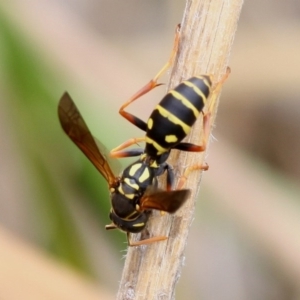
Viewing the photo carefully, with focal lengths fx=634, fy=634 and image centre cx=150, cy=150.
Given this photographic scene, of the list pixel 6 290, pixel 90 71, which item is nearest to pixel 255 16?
pixel 90 71

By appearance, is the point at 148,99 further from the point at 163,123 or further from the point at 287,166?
the point at 163,123

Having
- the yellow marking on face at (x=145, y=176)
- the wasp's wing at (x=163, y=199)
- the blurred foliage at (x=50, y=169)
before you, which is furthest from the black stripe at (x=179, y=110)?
the blurred foliage at (x=50, y=169)

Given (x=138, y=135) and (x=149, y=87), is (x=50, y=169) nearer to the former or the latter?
(x=138, y=135)

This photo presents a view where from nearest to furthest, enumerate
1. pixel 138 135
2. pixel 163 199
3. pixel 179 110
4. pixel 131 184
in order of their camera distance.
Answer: pixel 163 199 → pixel 179 110 → pixel 131 184 → pixel 138 135

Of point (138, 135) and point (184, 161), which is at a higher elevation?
point (184, 161)

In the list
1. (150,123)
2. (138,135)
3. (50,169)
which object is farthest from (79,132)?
(50,169)

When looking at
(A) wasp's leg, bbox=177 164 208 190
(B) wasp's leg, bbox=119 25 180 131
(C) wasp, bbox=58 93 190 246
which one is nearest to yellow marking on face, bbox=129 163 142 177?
(C) wasp, bbox=58 93 190 246

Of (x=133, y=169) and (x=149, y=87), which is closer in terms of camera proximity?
(x=149, y=87)

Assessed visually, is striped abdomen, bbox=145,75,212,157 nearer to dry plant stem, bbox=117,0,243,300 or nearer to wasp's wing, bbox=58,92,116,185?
dry plant stem, bbox=117,0,243,300
